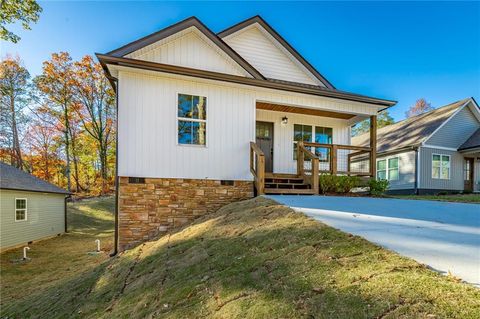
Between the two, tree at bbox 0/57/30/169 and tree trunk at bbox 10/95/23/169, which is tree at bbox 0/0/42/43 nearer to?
tree at bbox 0/57/30/169

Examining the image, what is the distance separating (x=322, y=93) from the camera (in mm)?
8602

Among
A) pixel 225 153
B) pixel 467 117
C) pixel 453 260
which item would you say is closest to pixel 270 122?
pixel 225 153

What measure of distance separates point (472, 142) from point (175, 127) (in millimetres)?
17178

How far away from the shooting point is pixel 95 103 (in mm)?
24734

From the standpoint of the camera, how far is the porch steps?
7809 mm

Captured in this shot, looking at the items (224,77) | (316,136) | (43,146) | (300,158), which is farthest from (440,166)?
(43,146)

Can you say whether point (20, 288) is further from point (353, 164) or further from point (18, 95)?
point (18, 95)

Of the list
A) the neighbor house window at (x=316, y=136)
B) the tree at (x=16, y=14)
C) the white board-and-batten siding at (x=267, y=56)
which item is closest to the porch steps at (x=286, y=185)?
the neighbor house window at (x=316, y=136)

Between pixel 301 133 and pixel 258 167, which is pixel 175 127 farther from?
pixel 301 133

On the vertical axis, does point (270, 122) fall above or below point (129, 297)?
above

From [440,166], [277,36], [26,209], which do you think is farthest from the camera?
[440,166]

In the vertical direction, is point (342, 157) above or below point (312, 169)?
above

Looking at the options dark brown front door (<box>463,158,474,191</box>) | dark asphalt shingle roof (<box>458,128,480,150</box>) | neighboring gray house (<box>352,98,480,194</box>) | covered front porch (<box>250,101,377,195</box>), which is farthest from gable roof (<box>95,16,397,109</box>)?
dark brown front door (<box>463,158,474,191</box>)

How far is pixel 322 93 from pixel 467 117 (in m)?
13.6
